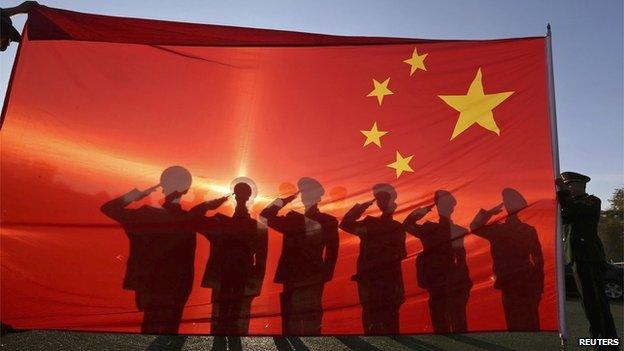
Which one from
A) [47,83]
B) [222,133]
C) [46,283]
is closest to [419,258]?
[222,133]

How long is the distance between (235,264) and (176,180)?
37.5 inches

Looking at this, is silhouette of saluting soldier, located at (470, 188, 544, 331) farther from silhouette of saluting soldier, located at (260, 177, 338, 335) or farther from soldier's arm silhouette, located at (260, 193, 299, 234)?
soldier's arm silhouette, located at (260, 193, 299, 234)

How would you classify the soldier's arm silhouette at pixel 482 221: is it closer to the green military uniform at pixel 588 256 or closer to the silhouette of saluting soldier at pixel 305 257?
the green military uniform at pixel 588 256

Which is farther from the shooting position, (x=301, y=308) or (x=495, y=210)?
(x=495, y=210)

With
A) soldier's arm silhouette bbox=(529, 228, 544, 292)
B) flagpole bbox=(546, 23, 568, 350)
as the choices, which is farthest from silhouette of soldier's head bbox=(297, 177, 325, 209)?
flagpole bbox=(546, 23, 568, 350)

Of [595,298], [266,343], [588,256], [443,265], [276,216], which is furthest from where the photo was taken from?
[266,343]

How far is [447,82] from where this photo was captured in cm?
452

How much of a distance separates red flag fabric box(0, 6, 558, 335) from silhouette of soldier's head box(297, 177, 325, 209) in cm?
2

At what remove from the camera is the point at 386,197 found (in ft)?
14.0

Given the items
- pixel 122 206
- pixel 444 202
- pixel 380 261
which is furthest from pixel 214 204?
pixel 444 202

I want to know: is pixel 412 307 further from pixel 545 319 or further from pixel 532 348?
pixel 532 348

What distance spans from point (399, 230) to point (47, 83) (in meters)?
3.53

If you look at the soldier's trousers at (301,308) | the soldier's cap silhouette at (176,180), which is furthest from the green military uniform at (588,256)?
the soldier's cap silhouette at (176,180)

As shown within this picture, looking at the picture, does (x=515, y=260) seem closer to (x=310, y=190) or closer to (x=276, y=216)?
(x=310, y=190)
